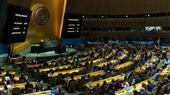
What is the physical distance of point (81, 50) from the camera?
1344 inches

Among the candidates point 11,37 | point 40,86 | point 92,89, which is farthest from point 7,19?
point 92,89

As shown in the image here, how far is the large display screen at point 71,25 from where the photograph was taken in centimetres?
2462

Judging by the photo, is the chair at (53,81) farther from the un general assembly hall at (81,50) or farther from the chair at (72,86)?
the chair at (72,86)

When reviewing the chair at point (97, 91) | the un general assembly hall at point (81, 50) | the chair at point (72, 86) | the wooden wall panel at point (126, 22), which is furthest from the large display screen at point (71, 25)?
the wooden wall panel at point (126, 22)

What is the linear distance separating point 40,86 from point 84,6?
3308 cm

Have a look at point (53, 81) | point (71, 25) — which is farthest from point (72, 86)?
point (71, 25)

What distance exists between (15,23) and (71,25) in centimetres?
1003

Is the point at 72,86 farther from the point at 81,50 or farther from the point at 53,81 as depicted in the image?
the point at 81,50

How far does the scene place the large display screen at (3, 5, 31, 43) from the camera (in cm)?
1546

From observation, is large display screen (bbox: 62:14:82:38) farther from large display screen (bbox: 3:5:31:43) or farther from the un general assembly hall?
large display screen (bbox: 3:5:31:43)

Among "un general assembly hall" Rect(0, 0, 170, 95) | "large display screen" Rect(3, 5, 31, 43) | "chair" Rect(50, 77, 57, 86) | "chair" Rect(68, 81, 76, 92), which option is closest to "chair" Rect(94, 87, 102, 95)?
"un general assembly hall" Rect(0, 0, 170, 95)

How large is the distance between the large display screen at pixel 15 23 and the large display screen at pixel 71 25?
749 centimetres

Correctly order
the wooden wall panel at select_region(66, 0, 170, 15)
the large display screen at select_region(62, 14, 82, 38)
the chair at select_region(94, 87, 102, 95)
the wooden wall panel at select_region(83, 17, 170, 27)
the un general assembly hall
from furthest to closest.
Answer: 1. the wooden wall panel at select_region(66, 0, 170, 15)
2. the wooden wall panel at select_region(83, 17, 170, 27)
3. the large display screen at select_region(62, 14, 82, 38)
4. the un general assembly hall
5. the chair at select_region(94, 87, 102, 95)

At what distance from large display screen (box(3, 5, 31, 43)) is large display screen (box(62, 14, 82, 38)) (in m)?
7.49
